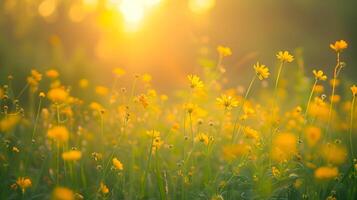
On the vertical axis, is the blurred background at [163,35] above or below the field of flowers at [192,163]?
above

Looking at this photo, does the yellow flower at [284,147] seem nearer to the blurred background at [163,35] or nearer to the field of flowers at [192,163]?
the field of flowers at [192,163]

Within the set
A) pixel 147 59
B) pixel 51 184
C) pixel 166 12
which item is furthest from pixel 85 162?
pixel 166 12

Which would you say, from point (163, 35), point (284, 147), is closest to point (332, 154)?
point (284, 147)

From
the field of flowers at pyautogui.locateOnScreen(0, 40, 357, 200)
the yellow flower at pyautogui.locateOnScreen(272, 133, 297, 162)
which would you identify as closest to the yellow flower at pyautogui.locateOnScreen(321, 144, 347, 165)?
the field of flowers at pyautogui.locateOnScreen(0, 40, 357, 200)

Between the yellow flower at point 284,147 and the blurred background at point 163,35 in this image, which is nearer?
the yellow flower at point 284,147

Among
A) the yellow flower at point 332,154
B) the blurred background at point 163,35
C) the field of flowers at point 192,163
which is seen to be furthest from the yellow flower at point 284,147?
the blurred background at point 163,35

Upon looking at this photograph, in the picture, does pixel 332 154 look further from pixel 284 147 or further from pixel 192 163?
pixel 192 163

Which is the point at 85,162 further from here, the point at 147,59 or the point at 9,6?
the point at 147,59

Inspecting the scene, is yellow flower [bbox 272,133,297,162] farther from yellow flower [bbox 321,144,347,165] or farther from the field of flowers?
yellow flower [bbox 321,144,347,165]
